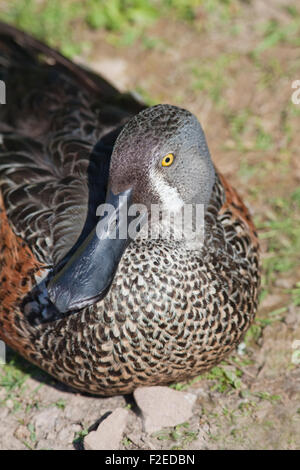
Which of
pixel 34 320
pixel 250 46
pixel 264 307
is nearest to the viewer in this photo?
pixel 34 320

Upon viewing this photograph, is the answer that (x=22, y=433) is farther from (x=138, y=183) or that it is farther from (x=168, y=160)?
(x=168, y=160)

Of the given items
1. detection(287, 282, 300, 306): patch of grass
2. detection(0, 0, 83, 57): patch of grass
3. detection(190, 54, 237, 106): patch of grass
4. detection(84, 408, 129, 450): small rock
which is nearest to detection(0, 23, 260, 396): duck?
detection(84, 408, 129, 450): small rock

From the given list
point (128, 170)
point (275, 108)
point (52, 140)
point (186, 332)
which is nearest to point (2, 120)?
point (52, 140)

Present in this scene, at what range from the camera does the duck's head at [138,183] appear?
2.75 metres

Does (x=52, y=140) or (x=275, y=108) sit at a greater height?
(x=275, y=108)

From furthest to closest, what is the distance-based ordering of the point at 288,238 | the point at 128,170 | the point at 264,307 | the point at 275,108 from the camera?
the point at 275,108 → the point at 288,238 → the point at 264,307 → the point at 128,170

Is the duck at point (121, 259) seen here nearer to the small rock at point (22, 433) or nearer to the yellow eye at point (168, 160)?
the yellow eye at point (168, 160)

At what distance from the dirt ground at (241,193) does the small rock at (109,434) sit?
6cm

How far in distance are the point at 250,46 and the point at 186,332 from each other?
2818 millimetres

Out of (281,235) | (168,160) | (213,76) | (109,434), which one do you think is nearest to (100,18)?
(213,76)

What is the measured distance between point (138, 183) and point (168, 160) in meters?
0.18

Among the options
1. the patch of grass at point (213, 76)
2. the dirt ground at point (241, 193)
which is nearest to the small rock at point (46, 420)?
the dirt ground at point (241, 193)

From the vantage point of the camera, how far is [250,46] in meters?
5.13
